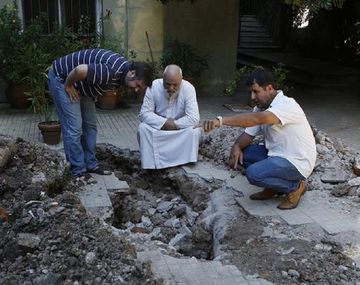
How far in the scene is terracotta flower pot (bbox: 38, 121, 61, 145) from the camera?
6.00 metres

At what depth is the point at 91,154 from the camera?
5.12 m

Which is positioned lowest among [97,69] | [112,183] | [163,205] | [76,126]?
[163,205]

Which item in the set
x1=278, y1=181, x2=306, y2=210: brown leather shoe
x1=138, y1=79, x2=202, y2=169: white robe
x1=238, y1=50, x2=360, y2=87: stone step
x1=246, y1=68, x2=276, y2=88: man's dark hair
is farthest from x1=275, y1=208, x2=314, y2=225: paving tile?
x1=238, y1=50, x2=360, y2=87: stone step

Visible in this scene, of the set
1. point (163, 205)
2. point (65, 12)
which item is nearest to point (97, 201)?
point (163, 205)

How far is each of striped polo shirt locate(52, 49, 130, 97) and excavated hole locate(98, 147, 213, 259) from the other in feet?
3.52

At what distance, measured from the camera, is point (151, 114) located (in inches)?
205

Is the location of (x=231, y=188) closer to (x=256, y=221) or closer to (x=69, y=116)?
(x=256, y=221)

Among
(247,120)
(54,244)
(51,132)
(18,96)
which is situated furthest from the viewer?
(18,96)

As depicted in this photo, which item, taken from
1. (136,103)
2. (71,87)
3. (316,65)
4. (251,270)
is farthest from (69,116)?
(316,65)

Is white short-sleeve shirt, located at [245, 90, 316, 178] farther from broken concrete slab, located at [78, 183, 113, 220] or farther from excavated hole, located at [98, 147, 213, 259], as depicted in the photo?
broken concrete slab, located at [78, 183, 113, 220]

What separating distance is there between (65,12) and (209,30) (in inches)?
108

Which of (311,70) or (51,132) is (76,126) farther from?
(311,70)

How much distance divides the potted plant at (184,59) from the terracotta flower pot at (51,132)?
3.27m

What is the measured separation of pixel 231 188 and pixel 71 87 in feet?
5.94
